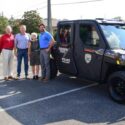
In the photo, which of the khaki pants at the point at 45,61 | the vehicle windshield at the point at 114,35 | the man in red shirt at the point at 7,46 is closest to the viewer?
the vehicle windshield at the point at 114,35

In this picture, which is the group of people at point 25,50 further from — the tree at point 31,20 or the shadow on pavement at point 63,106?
the tree at point 31,20

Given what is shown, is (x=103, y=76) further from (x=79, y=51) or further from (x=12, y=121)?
(x=12, y=121)

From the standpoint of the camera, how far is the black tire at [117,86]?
7969 millimetres

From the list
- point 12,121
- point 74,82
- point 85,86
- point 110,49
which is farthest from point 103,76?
point 12,121

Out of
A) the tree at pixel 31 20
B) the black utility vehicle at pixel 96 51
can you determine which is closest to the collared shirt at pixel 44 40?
the black utility vehicle at pixel 96 51

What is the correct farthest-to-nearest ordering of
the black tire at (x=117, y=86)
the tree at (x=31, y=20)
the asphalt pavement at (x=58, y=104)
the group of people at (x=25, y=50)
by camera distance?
the tree at (x=31, y=20) → the group of people at (x=25, y=50) → the black tire at (x=117, y=86) → the asphalt pavement at (x=58, y=104)

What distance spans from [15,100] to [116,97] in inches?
90.7

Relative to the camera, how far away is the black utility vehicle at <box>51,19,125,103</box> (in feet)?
26.8

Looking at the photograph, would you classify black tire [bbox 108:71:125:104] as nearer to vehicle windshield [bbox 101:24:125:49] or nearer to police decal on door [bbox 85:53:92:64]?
vehicle windshield [bbox 101:24:125:49]

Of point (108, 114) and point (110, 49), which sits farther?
point (110, 49)

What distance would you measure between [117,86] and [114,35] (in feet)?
4.23

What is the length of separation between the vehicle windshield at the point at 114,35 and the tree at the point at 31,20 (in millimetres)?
38768

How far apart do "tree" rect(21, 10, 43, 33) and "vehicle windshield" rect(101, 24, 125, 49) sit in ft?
127

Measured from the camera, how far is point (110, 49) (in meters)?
8.37
